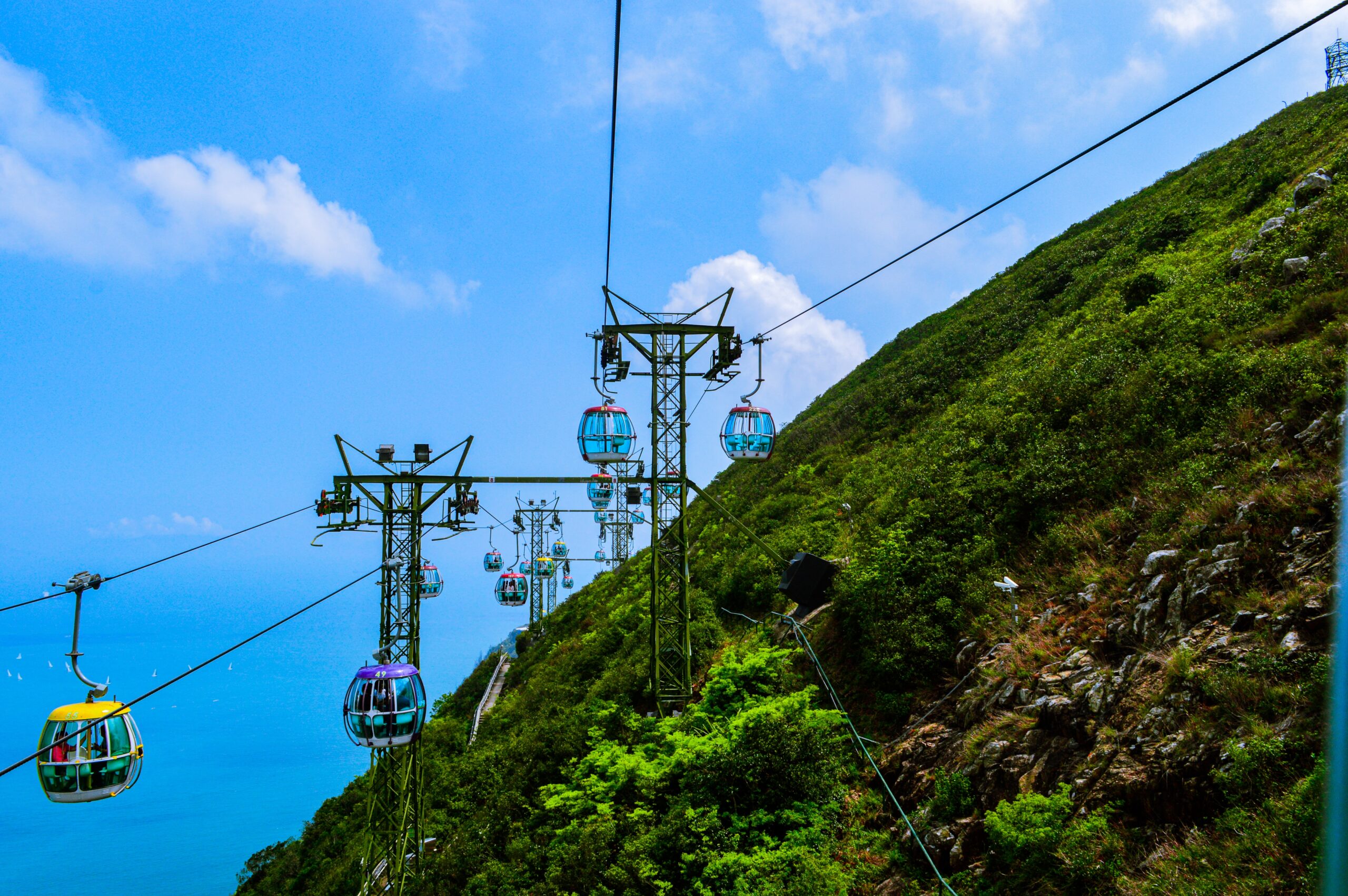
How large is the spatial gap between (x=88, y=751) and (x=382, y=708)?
4.18 meters

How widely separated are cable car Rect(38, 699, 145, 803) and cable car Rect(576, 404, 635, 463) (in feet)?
26.6

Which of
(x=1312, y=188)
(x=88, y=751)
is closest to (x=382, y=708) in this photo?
(x=88, y=751)

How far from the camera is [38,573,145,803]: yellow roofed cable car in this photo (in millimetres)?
9766

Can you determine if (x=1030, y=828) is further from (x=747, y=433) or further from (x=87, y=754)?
(x=87, y=754)

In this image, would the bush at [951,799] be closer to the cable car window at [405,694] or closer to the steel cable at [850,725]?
the steel cable at [850,725]

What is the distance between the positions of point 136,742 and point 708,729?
8.63m

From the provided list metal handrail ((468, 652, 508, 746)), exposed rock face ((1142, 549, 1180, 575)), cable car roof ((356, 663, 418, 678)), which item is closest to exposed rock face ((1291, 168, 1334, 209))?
exposed rock face ((1142, 549, 1180, 575))

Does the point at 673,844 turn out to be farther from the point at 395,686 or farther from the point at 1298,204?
the point at 1298,204

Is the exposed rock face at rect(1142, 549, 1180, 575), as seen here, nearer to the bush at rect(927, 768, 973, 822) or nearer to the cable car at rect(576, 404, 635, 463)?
the bush at rect(927, 768, 973, 822)

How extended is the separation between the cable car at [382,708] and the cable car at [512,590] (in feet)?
63.3

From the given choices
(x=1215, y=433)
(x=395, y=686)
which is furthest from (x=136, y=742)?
(x=1215, y=433)

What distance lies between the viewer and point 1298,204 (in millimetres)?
16734

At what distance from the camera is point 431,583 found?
81.4 ft

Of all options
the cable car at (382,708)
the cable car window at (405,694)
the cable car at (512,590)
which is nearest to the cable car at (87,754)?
the cable car at (382,708)
